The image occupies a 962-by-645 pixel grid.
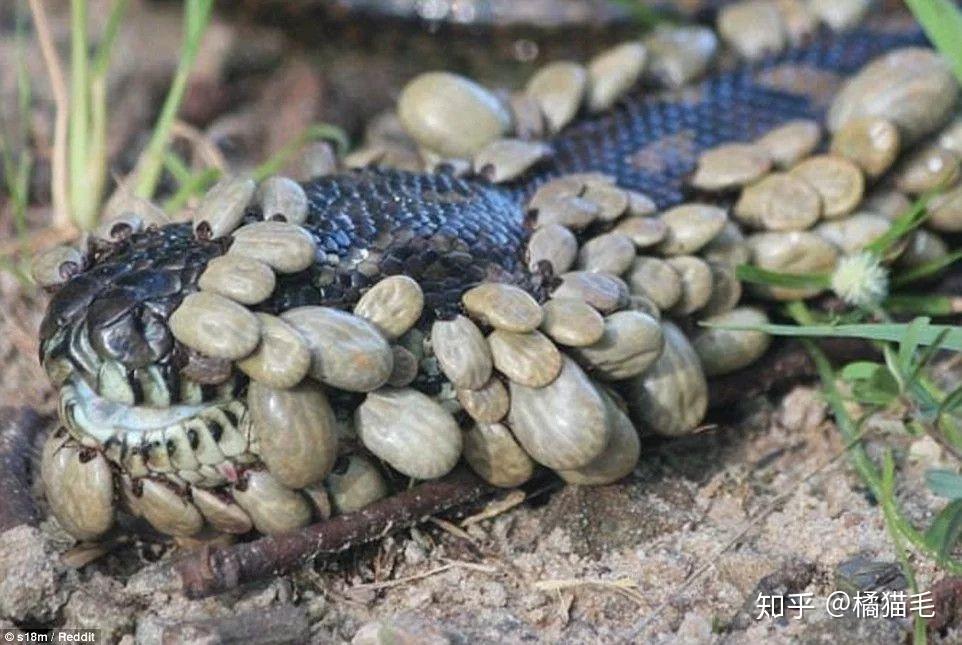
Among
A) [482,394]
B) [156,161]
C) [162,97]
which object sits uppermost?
[482,394]

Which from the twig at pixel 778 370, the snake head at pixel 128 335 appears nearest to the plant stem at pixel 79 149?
the snake head at pixel 128 335

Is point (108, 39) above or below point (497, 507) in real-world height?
above

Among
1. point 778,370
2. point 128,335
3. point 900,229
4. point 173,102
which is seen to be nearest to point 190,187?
point 173,102

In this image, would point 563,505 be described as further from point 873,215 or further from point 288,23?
point 288,23

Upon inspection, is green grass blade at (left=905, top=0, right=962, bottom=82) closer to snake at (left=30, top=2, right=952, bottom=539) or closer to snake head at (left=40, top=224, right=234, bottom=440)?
snake at (left=30, top=2, right=952, bottom=539)

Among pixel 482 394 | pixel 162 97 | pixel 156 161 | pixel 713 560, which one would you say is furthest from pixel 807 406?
pixel 162 97

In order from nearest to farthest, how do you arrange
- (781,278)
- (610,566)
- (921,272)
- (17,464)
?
1. (610,566)
2. (17,464)
3. (781,278)
4. (921,272)

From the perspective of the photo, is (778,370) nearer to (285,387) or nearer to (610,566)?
(610,566)

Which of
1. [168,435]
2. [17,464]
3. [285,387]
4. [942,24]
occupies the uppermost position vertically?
Result: [942,24]
